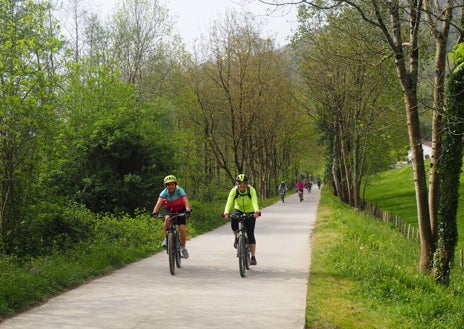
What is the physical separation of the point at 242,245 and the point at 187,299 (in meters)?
2.26

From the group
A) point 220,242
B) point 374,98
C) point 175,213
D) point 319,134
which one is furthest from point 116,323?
point 319,134

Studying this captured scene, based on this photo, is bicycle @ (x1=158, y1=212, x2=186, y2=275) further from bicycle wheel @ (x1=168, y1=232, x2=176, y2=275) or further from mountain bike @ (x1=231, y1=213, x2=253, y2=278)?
mountain bike @ (x1=231, y1=213, x2=253, y2=278)

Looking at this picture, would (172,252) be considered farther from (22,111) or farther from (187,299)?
(22,111)

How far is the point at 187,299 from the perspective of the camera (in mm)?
7746

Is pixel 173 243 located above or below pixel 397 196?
above

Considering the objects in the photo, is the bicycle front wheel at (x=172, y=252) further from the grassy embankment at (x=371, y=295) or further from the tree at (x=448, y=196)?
the tree at (x=448, y=196)

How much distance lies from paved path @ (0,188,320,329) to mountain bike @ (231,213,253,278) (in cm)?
21

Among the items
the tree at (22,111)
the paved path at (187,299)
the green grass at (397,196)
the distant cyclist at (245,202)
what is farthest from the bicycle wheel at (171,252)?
the green grass at (397,196)

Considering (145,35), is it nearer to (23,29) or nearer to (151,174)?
(151,174)

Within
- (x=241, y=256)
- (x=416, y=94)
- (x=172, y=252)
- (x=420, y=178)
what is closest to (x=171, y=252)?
(x=172, y=252)

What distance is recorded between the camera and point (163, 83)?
1649 inches

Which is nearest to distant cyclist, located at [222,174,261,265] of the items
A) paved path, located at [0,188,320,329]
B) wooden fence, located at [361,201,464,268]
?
paved path, located at [0,188,320,329]

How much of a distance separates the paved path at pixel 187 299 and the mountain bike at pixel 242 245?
210 mm

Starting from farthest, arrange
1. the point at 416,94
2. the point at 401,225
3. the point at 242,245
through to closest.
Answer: the point at 401,225
the point at 416,94
the point at 242,245
